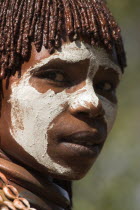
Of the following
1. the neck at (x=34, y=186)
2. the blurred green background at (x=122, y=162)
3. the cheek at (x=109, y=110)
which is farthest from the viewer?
the blurred green background at (x=122, y=162)

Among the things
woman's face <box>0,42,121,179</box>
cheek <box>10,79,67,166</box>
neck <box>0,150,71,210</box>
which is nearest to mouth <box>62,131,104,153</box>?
woman's face <box>0,42,121,179</box>

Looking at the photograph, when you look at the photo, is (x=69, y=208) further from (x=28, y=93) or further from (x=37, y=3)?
(x=37, y=3)

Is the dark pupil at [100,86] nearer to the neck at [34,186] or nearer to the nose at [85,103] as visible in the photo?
the nose at [85,103]

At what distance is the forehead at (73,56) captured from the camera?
3.84 m

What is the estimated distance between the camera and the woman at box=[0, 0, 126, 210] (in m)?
3.81

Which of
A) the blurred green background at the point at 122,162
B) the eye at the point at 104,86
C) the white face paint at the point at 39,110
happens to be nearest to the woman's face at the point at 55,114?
the white face paint at the point at 39,110

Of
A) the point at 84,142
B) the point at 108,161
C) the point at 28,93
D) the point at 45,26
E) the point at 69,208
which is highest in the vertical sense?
the point at 45,26

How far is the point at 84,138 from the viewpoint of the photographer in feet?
12.5

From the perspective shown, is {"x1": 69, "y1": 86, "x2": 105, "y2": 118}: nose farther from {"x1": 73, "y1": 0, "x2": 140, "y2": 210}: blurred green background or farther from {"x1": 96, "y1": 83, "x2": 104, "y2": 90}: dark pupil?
{"x1": 73, "y1": 0, "x2": 140, "y2": 210}: blurred green background

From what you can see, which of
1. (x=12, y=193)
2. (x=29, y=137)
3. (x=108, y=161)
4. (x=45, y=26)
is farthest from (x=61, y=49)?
(x=108, y=161)

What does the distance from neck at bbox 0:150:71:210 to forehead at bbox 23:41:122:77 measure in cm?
43

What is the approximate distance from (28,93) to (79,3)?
482mm

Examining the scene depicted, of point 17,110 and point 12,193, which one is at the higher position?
point 17,110

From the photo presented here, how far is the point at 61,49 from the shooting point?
152 inches
